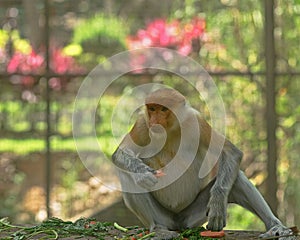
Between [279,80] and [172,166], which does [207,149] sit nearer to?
[172,166]

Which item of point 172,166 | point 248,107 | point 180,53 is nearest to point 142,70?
point 180,53

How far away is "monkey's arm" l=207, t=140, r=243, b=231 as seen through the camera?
379cm

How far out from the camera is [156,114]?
3.88 metres

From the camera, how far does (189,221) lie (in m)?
4.09

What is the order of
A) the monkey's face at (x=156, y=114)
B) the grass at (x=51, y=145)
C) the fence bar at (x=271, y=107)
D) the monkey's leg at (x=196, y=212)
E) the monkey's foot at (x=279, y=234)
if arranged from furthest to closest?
the grass at (x=51, y=145)
the fence bar at (x=271, y=107)
the monkey's leg at (x=196, y=212)
the monkey's face at (x=156, y=114)
the monkey's foot at (x=279, y=234)

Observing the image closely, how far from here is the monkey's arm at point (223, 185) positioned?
12.4 ft

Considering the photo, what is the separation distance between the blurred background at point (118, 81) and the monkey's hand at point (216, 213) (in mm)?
2287

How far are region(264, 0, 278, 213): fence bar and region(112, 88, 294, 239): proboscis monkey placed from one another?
1.98 m

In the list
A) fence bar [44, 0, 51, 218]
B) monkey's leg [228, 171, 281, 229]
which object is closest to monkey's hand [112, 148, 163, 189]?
monkey's leg [228, 171, 281, 229]

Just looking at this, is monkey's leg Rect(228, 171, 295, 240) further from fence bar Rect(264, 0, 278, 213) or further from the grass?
the grass

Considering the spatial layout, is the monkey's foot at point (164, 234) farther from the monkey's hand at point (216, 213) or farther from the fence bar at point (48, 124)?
the fence bar at point (48, 124)

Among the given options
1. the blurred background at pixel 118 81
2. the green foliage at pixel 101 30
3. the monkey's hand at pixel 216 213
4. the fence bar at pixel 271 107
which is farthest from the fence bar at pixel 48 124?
the monkey's hand at pixel 216 213

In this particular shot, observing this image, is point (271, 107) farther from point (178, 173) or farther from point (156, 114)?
point (156, 114)

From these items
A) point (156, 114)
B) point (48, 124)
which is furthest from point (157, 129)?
point (48, 124)
